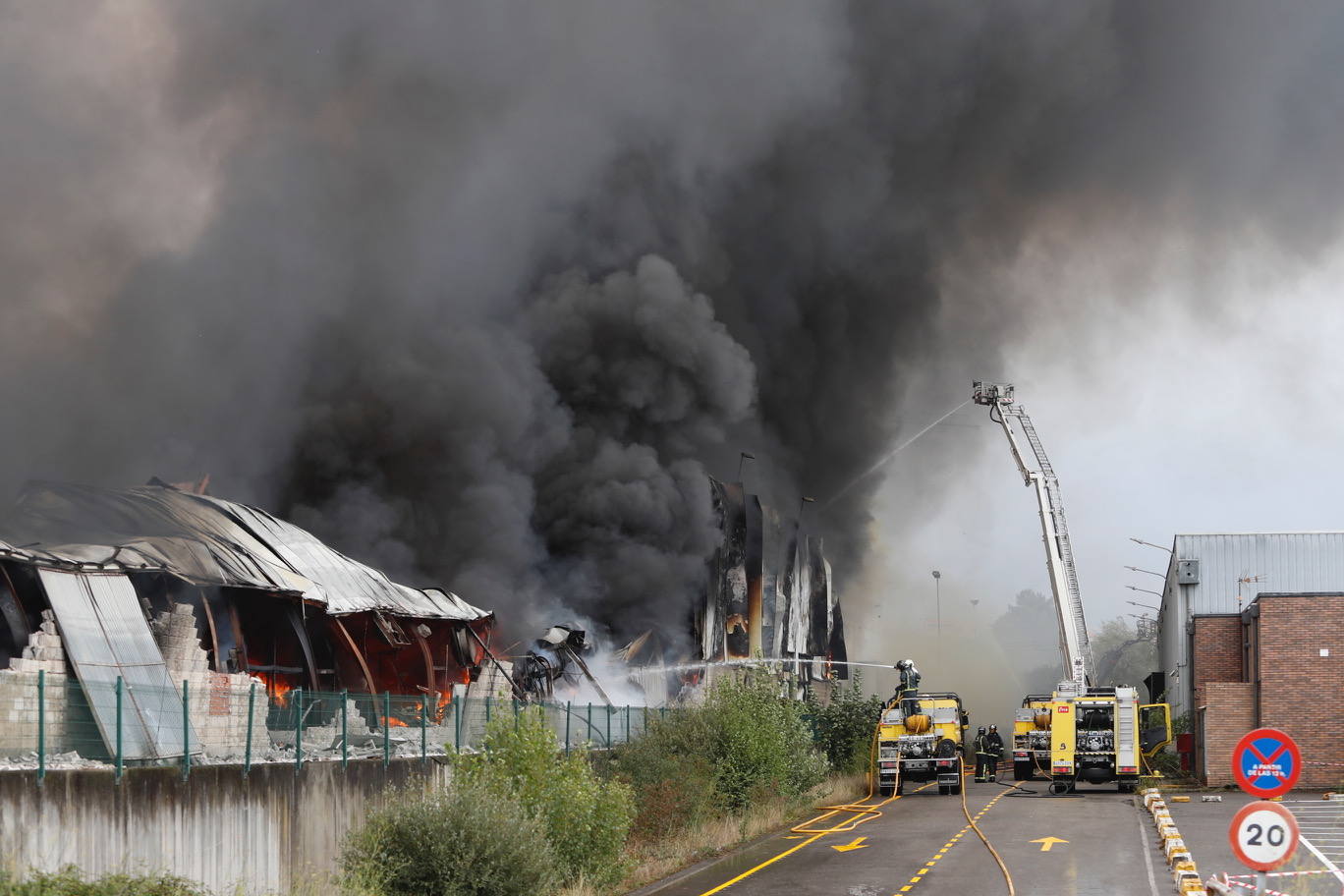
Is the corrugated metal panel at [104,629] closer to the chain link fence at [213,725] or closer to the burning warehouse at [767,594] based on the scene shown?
the chain link fence at [213,725]

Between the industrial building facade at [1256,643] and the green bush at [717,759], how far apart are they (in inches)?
525

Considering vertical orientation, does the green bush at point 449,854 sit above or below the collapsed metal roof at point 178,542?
below

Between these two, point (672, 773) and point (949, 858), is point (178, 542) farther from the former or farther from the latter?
point (949, 858)

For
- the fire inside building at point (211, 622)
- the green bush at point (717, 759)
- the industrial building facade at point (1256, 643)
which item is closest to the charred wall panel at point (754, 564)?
the fire inside building at point (211, 622)

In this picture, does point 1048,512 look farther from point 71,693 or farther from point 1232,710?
point 71,693

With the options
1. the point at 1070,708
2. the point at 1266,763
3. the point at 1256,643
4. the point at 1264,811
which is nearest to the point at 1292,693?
the point at 1256,643

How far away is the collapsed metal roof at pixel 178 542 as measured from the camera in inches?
794

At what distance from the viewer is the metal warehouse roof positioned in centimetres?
4862

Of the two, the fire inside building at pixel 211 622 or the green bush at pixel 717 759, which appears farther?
the green bush at pixel 717 759

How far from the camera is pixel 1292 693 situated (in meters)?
35.0

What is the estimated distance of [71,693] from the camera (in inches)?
476

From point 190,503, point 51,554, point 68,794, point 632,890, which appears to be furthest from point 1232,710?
point 68,794

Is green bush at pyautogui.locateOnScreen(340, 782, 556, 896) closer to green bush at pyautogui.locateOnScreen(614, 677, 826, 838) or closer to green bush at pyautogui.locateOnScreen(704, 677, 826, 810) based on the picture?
green bush at pyautogui.locateOnScreen(614, 677, 826, 838)

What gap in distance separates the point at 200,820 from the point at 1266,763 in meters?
9.38
